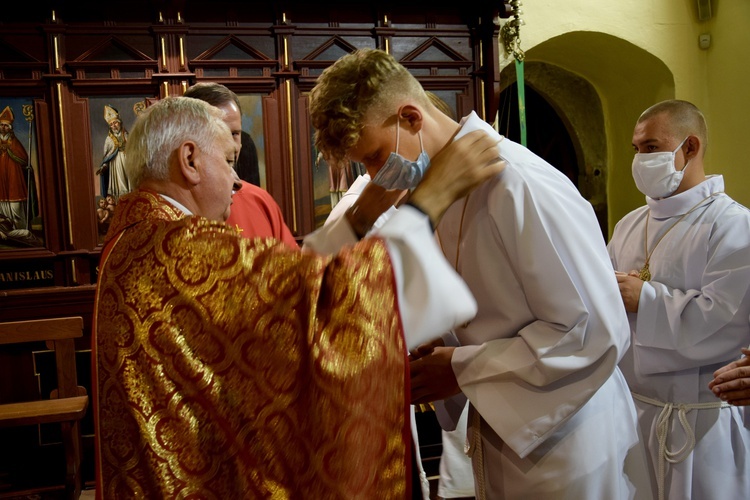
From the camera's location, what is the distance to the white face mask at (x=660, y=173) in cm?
329

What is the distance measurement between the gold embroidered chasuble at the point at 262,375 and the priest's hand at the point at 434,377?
327 mm

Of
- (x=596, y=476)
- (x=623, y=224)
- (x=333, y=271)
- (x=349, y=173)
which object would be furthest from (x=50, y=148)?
(x=596, y=476)

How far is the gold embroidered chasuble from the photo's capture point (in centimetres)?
145

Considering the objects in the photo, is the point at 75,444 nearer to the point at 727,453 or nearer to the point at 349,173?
the point at 349,173

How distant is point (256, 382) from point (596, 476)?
0.89m

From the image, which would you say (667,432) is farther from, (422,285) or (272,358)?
(272,358)

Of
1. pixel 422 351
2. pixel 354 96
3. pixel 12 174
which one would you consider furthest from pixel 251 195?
pixel 12 174

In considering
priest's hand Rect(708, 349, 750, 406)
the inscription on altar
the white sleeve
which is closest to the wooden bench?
the inscription on altar

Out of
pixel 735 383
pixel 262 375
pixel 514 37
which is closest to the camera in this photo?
pixel 262 375

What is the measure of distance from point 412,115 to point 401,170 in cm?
16

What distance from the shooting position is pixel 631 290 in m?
3.01

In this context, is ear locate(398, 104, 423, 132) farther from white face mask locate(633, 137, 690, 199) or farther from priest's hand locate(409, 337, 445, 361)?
white face mask locate(633, 137, 690, 199)

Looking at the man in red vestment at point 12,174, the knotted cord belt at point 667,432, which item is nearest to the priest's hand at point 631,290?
the knotted cord belt at point 667,432

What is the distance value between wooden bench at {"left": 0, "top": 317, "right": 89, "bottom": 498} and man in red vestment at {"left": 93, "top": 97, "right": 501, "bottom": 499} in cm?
247
